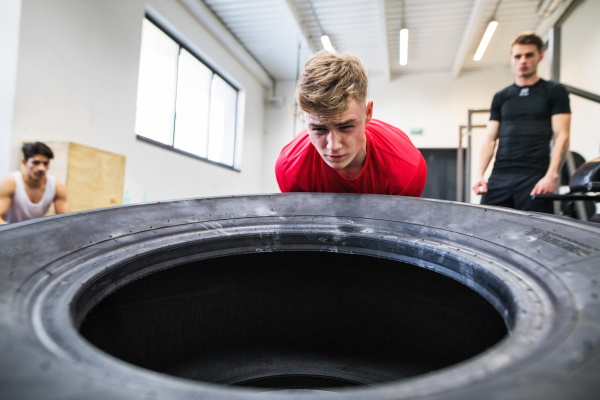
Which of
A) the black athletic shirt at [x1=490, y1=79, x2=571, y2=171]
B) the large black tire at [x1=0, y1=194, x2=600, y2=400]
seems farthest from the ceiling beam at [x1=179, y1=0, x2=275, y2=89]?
the large black tire at [x1=0, y1=194, x2=600, y2=400]

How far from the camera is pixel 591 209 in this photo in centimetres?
275

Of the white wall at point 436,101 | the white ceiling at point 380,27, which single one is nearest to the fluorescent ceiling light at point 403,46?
the white ceiling at point 380,27

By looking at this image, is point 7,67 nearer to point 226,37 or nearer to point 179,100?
point 179,100

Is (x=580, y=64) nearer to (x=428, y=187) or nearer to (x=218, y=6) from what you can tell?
(x=428, y=187)

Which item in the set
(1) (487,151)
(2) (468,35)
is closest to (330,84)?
(1) (487,151)

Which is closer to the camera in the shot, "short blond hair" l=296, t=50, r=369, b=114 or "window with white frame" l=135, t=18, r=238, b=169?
"short blond hair" l=296, t=50, r=369, b=114

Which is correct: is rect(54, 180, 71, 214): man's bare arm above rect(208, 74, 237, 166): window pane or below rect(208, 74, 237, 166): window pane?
below

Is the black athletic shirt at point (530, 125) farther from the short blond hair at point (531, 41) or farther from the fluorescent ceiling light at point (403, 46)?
the fluorescent ceiling light at point (403, 46)

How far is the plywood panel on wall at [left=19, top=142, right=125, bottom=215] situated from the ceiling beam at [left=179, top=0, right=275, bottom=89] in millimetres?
2940

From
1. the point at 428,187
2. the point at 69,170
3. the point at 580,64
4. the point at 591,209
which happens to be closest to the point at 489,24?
the point at 580,64

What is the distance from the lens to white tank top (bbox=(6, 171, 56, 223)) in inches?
99.7

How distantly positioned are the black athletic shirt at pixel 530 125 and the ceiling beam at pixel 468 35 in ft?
12.2

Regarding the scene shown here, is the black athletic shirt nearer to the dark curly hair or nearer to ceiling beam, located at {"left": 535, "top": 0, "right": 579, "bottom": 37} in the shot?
the dark curly hair

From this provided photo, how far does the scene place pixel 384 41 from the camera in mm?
5949
